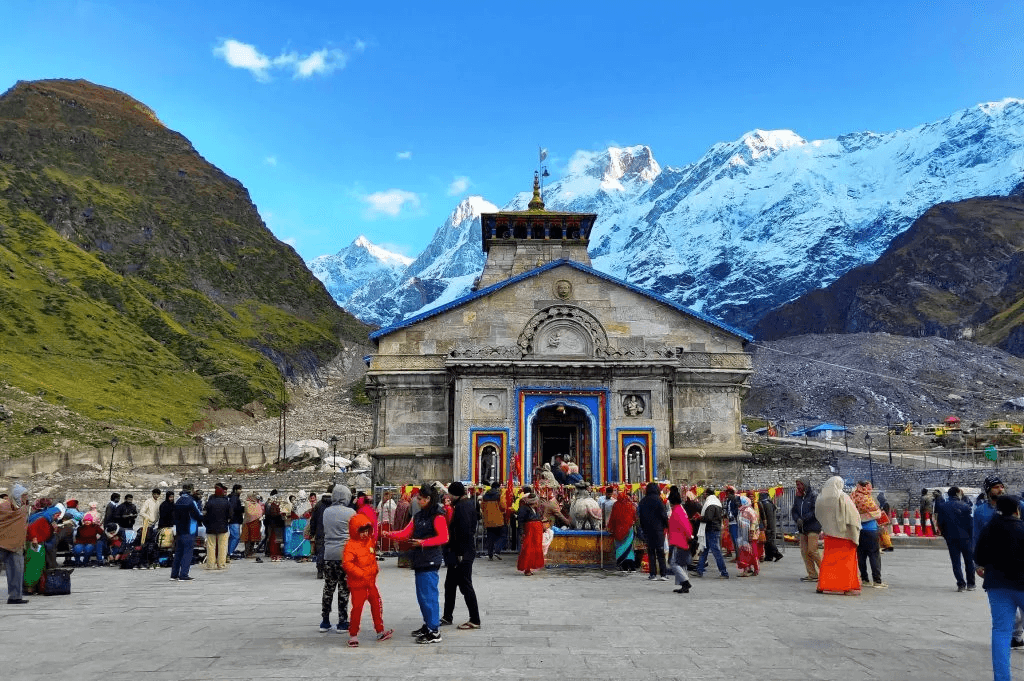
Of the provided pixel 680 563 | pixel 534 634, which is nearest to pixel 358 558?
pixel 534 634

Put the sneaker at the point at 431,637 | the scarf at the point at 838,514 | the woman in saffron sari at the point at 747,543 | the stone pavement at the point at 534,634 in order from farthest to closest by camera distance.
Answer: the woman in saffron sari at the point at 747,543 → the scarf at the point at 838,514 → the sneaker at the point at 431,637 → the stone pavement at the point at 534,634

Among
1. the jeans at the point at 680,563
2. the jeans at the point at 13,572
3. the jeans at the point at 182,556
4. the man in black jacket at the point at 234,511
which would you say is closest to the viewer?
the jeans at the point at 13,572

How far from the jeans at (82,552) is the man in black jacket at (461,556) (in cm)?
1225

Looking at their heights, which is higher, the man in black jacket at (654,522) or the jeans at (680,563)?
the man in black jacket at (654,522)

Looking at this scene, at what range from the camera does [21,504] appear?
13.3m

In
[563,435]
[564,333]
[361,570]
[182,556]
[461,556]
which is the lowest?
[182,556]

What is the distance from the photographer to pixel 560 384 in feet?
93.4

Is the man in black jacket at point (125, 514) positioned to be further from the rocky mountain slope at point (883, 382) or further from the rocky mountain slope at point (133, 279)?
the rocky mountain slope at point (883, 382)

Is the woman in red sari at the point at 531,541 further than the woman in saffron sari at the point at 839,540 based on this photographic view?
Yes

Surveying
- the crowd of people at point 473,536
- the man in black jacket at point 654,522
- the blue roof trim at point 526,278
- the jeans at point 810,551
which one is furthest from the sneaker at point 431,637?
the blue roof trim at point 526,278

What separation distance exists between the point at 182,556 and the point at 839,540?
12.0 m

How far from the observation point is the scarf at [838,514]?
13.2 m

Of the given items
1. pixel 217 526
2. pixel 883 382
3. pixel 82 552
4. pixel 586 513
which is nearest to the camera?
pixel 586 513

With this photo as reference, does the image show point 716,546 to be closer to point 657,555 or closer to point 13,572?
point 657,555
